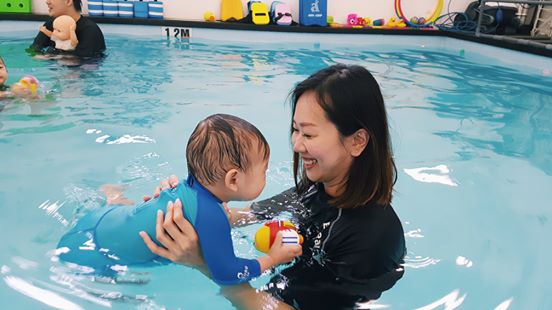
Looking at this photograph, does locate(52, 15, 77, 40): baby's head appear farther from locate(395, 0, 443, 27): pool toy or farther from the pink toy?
locate(395, 0, 443, 27): pool toy

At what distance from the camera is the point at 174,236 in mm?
1853

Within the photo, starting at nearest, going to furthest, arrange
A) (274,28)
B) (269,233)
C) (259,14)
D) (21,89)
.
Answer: (269,233) < (21,89) < (274,28) < (259,14)

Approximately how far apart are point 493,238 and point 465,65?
687cm

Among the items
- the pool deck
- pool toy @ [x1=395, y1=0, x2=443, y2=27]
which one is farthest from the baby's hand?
pool toy @ [x1=395, y1=0, x2=443, y2=27]

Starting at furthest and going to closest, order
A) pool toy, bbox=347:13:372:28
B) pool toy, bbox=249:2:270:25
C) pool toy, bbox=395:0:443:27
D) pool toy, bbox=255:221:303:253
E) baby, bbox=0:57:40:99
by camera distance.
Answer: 1. pool toy, bbox=395:0:443:27
2. pool toy, bbox=347:13:372:28
3. pool toy, bbox=249:2:270:25
4. baby, bbox=0:57:40:99
5. pool toy, bbox=255:221:303:253

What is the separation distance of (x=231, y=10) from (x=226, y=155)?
10363 mm

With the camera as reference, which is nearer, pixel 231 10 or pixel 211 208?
pixel 211 208

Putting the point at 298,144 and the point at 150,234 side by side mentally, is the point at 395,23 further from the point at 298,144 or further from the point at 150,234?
the point at 150,234

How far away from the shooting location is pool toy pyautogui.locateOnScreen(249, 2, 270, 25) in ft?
37.1

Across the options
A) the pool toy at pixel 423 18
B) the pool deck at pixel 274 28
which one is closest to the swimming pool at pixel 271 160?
the pool deck at pixel 274 28

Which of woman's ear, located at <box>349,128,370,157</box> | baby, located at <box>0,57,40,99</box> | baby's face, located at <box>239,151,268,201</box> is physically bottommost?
baby, located at <box>0,57,40,99</box>

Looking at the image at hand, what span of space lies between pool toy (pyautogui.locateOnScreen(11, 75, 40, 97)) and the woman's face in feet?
13.2

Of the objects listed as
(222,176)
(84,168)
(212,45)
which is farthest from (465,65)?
(222,176)

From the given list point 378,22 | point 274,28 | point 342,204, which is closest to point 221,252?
point 342,204
